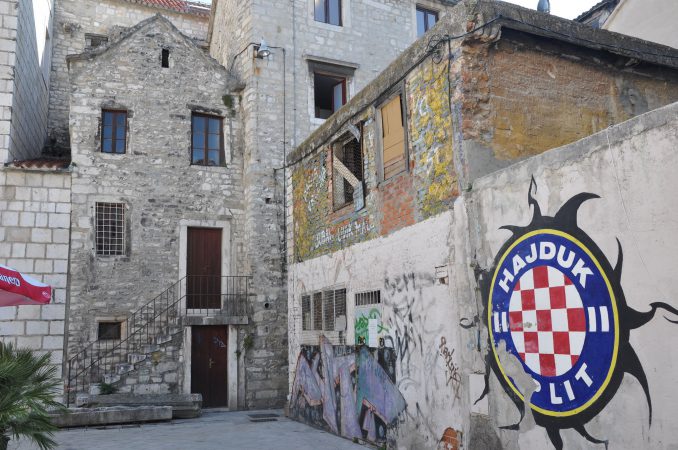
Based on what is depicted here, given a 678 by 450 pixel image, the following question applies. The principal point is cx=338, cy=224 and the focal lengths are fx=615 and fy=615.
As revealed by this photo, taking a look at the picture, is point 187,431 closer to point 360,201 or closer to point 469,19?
point 360,201

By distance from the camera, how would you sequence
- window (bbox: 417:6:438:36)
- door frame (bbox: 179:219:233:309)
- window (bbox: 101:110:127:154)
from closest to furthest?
window (bbox: 101:110:127:154) → door frame (bbox: 179:219:233:309) → window (bbox: 417:6:438:36)

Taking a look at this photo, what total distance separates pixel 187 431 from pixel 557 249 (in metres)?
7.71

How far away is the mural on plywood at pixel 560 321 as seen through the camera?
4.87m

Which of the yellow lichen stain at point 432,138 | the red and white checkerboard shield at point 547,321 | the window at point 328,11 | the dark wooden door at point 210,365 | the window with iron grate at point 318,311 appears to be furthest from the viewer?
the window at point 328,11

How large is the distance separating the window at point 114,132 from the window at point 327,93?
4.80m

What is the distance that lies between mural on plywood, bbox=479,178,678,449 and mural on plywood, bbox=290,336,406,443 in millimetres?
2289

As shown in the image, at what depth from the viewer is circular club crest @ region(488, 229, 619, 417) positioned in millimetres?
5004

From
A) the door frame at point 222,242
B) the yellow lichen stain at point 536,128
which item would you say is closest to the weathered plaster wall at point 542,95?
the yellow lichen stain at point 536,128

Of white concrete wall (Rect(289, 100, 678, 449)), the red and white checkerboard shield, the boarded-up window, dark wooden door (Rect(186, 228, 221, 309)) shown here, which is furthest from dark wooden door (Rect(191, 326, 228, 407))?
the red and white checkerboard shield

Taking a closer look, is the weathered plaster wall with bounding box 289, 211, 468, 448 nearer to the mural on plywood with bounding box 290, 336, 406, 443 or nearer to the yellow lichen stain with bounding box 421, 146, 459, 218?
the mural on plywood with bounding box 290, 336, 406, 443

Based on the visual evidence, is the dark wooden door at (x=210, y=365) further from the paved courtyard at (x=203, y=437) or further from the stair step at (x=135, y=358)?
the paved courtyard at (x=203, y=437)

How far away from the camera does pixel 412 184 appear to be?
311 inches

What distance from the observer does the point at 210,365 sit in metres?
13.7

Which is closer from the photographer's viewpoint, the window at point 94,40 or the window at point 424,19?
the window at point 424,19
